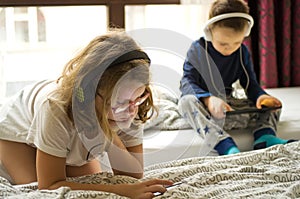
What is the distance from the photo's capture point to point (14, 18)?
2.53m

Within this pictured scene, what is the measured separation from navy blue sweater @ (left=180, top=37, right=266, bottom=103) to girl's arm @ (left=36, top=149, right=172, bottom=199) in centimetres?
95

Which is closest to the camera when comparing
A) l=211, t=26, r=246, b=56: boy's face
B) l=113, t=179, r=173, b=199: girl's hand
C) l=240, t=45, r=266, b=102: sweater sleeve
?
l=113, t=179, r=173, b=199: girl's hand

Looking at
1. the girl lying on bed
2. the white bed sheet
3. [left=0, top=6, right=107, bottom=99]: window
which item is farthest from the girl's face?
[left=0, top=6, right=107, bottom=99]: window

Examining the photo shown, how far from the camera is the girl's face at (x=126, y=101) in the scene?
128 cm

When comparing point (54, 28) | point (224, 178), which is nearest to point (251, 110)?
point (224, 178)

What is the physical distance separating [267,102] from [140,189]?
1.07 metres

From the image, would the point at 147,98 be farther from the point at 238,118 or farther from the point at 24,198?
the point at 238,118

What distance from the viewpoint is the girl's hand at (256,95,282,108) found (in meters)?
2.13

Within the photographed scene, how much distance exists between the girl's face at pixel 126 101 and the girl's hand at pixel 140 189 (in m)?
0.18

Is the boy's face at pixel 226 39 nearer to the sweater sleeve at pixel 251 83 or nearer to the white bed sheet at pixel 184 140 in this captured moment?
the sweater sleeve at pixel 251 83

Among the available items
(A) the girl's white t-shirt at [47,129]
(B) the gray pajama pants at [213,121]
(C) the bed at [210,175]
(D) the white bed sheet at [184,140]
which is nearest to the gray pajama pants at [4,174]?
(A) the girl's white t-shirt at [47,129]

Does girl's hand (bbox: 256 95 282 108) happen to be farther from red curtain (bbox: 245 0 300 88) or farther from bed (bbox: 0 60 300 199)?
red curtain (bbox: 245 0 300 88)

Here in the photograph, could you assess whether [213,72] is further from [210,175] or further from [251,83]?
[210,175]

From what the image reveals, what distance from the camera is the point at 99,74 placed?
4.16 ft
